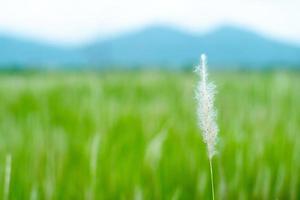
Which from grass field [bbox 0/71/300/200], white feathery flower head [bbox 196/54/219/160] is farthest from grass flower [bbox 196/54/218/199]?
grass field [bbox 0/71/300/200]

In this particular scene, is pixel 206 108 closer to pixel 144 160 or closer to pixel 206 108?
pixel 206 108

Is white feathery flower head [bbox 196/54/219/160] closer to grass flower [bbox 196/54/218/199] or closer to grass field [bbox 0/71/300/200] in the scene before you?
grass flower [bbox 196/54/218/199]

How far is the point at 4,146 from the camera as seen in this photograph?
1.87 metres

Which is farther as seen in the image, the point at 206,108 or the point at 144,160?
the point at 144,160

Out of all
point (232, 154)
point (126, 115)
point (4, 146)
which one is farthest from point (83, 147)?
point (126, 115)

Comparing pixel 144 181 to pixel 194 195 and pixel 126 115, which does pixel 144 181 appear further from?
pixel 126 115

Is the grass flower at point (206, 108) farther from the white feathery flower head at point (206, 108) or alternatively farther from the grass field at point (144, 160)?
the grass field at point (144, 160)

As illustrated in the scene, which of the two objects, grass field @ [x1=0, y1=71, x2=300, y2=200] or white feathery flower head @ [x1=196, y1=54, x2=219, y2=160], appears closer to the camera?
white feathery flower head @ [x1=196, y1=54, x2=219, y2=160]

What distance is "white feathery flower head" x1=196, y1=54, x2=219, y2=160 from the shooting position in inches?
23.7

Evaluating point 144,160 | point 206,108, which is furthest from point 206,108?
point 144,160

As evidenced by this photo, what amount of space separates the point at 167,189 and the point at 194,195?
72 mm

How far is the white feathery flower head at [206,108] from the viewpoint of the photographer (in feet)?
1.97

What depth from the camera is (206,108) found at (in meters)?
0.60

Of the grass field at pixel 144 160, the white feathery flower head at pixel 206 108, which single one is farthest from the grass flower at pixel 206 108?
the grass field at pixel 144 160
